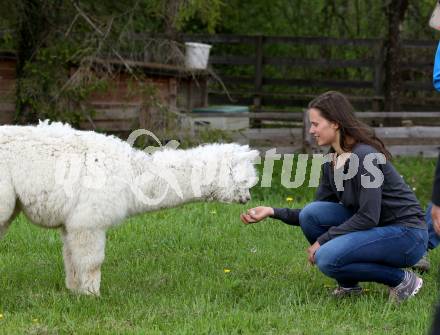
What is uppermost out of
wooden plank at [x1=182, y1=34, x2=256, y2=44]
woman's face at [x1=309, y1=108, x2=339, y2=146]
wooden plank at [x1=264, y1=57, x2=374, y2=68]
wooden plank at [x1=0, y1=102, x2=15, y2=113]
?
wooden plank at [x1=182, y1=34, x2=256, y2=44]

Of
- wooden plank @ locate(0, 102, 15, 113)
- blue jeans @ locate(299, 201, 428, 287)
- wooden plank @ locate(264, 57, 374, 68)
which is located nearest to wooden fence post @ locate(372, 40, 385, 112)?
wooden plank @ locate(264, 57, 374, 68)

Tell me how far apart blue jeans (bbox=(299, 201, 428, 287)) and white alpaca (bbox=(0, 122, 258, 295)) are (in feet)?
2.53

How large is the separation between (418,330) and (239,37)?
48.9ft

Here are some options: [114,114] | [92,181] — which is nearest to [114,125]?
[114,114]

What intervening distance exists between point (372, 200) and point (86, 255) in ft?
6.24

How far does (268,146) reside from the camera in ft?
44.6

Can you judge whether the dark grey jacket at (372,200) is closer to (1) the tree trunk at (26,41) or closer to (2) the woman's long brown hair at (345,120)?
(2) the woman's long brown hair at (345,120)

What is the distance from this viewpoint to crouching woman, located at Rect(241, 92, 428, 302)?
564 centimetres

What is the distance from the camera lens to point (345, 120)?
18.8 feet

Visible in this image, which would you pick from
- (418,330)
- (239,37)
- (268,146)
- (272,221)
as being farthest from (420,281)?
(239,37)

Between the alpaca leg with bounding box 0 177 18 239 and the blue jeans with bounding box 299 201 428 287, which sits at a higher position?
the alpaca leg with bounding box 0 177 18 239

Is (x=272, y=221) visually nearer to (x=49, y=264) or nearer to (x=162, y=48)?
(x=49, y=264)

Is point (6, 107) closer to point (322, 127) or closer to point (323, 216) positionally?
point (323, 216)

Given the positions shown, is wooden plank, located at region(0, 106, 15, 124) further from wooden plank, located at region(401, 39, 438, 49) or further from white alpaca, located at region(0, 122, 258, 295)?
wooden plank, located at region(401, 39, 438, 49)
